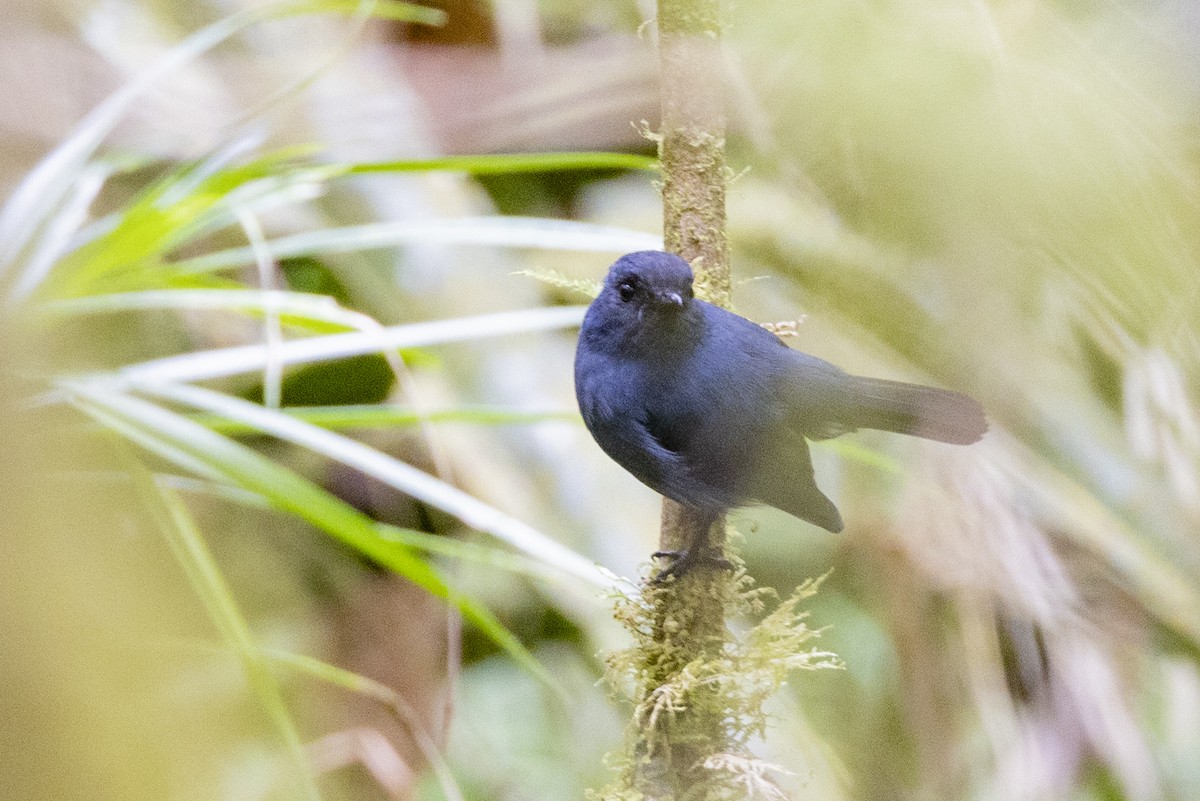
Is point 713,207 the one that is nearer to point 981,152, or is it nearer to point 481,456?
point 981,152

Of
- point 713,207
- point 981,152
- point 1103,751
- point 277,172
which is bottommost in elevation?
point 1103,751

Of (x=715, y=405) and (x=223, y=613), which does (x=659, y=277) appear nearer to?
(x=715, y=405)

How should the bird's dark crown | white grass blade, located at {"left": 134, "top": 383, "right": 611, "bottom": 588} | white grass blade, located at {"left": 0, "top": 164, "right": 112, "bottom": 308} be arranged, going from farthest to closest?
white grass blade, located at {"left": 134, "top": 383, "right": 611, "bottom": 588} → white grass blade, located at {"left": 0, "top": 164, "right": 112, "bottom": 308} → the bird's dark crown

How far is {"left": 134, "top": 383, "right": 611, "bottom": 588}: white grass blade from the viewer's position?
1.30m

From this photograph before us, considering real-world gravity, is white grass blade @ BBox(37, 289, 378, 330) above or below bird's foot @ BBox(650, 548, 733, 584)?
above

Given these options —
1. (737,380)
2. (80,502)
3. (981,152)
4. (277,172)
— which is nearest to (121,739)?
(80,502)

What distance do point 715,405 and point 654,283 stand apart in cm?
16

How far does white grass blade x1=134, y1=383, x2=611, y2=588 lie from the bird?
384 millimetres

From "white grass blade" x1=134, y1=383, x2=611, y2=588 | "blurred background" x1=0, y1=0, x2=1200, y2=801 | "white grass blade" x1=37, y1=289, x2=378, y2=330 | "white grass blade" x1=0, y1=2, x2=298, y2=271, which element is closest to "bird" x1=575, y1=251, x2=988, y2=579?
"blurred background" x1=0, y1=0, x2=1200, y2=801

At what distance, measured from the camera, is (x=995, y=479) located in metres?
1.49

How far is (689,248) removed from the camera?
3.08 ft

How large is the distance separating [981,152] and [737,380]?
1.96 feet

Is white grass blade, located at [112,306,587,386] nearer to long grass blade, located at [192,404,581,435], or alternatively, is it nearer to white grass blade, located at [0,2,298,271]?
long grass blade, located at [192,404,581,435]

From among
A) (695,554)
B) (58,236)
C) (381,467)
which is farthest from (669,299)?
(58,236)
